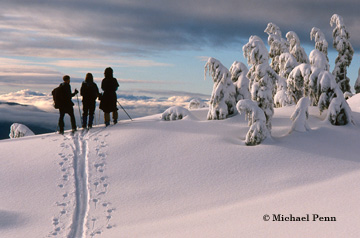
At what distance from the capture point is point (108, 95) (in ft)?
51.5

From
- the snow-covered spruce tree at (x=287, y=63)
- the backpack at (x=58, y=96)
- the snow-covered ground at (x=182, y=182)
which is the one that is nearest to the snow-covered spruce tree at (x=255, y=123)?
the snow-covered ground at (x=182, y=182)

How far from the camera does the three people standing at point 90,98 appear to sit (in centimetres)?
1480

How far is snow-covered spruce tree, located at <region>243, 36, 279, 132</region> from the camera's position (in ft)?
43.5

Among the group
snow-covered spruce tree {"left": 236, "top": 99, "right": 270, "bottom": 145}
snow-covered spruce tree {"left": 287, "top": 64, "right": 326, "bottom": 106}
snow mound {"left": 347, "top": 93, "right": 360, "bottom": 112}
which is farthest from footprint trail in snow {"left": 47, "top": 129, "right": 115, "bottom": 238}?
snow mound {"left": 347, "top": 93, "right": 360, "bottom": 112}

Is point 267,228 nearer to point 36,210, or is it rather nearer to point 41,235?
point 41,235

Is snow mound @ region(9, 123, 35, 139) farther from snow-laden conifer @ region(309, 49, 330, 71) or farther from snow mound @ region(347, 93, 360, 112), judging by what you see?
snow mound @ region(347, 93, 360, 112)

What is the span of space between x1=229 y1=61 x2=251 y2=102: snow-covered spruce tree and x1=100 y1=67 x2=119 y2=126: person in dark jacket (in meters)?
5.69

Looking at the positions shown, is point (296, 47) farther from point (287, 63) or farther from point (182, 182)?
point (182, 182)

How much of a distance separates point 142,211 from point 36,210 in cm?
304

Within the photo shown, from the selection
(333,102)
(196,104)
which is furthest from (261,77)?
(196,104)

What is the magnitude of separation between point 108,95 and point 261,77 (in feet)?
23.1

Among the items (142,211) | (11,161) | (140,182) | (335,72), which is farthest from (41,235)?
(335,72)

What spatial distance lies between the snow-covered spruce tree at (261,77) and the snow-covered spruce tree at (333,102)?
2138mm

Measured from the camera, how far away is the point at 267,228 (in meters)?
7.00
